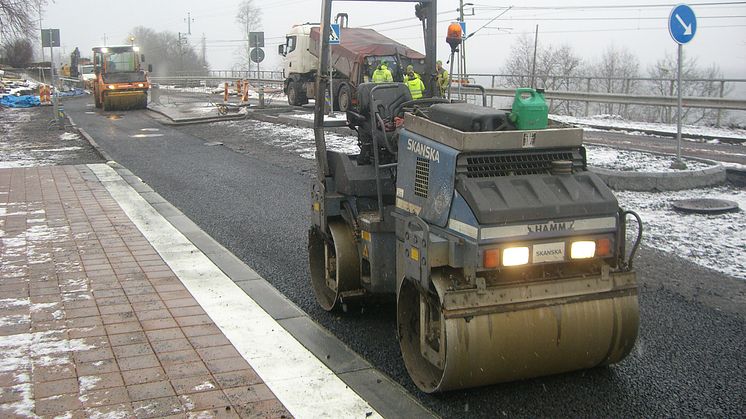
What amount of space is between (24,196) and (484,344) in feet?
30.4

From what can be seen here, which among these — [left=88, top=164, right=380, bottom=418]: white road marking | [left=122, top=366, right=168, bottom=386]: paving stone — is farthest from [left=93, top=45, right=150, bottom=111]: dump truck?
[left=122, top=366, right=168, bottom=386]: paving stone

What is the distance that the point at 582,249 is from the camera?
14.6 feet

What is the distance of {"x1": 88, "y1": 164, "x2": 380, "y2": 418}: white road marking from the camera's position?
14.8ft

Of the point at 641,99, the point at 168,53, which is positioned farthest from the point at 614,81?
the point at 168,53

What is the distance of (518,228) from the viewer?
4285 millimetres

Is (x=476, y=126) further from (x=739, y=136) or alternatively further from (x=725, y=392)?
(x=739, y=136)

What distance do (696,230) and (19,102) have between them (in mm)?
34902

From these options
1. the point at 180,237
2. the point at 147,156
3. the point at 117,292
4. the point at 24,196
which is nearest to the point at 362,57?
the point at 147,156

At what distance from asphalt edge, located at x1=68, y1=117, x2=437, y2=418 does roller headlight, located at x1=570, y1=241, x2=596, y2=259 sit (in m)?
1.29

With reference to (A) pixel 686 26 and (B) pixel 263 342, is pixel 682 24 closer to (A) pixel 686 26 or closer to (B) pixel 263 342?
(A) pixel 686 26

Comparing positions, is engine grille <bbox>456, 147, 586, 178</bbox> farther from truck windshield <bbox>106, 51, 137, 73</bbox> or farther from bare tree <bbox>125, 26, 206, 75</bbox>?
bare tree <bbox>125, 26, 206, 75</bbox>

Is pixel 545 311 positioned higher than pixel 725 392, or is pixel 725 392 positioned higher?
pixel 545 311

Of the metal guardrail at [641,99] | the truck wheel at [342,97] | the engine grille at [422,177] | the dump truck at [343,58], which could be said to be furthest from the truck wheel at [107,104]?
the engine grille at [422,177]

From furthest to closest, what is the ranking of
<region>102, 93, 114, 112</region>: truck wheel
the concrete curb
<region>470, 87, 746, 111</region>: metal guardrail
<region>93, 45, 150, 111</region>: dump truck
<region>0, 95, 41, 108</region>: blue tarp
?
<region>0, 95, 41, 108</region>: blue tarp → <region>93, 45, 150, 111</region>: dump truck → <region>102, 93, 114, 112</region>: truck wheel → <region>470, 87, 746, 111</region>: metal guardrail → the concrete curb
